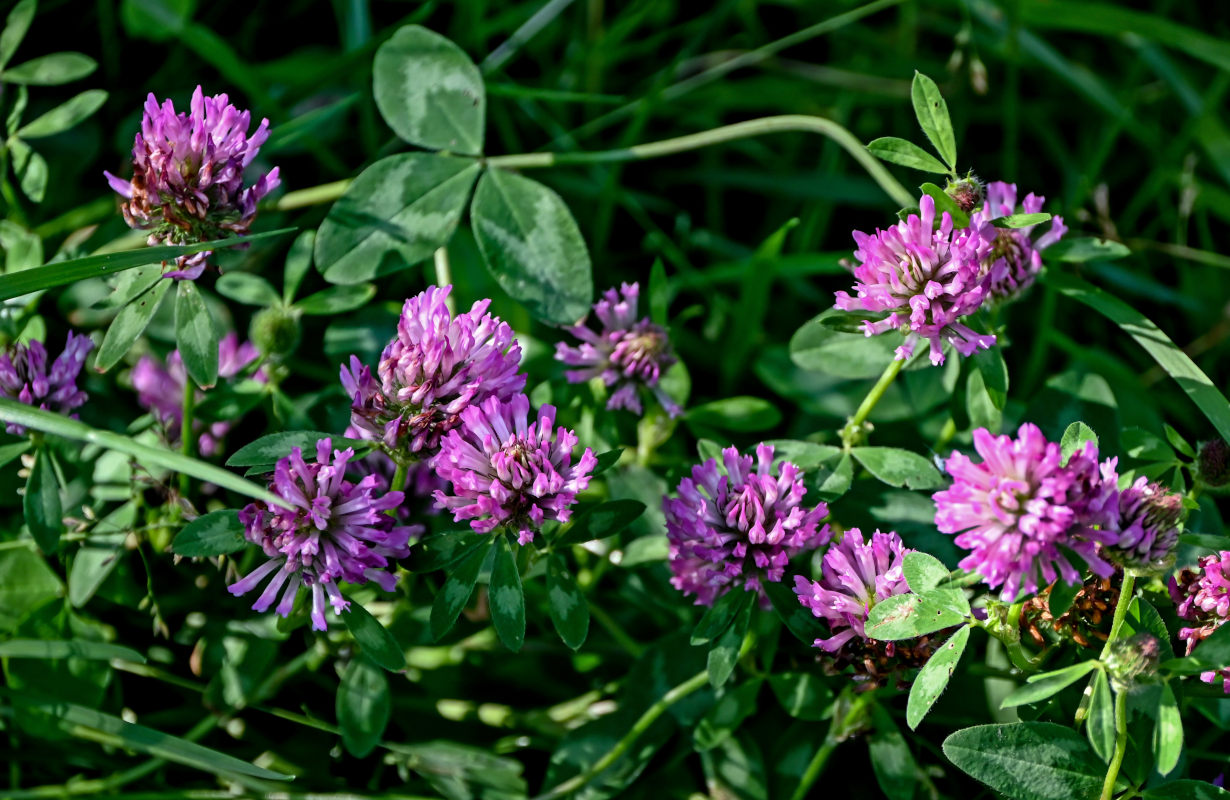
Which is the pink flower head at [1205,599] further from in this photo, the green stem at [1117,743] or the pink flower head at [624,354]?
the pink flower head at [624,354]

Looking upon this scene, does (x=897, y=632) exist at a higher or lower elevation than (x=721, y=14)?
lower

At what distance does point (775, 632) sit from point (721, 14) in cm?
209

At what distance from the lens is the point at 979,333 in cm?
199

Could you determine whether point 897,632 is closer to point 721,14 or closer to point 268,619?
point 268,619

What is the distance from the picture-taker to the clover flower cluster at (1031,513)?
1.55m

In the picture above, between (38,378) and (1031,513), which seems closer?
(1031,513)

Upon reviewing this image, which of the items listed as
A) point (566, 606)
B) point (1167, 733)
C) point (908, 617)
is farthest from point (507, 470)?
point (1167, 733)

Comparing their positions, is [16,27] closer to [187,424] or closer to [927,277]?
[187,424]

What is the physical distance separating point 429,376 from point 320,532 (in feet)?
1.03

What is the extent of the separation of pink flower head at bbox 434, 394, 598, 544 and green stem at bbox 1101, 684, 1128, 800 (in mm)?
902

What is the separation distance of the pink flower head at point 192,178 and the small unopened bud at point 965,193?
116 cm

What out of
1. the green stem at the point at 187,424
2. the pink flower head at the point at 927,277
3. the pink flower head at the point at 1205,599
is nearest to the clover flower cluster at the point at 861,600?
the pink flower head at the point at 927,277

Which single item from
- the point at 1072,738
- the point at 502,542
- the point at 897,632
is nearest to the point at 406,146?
the point at 502,542

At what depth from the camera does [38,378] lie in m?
2.13
